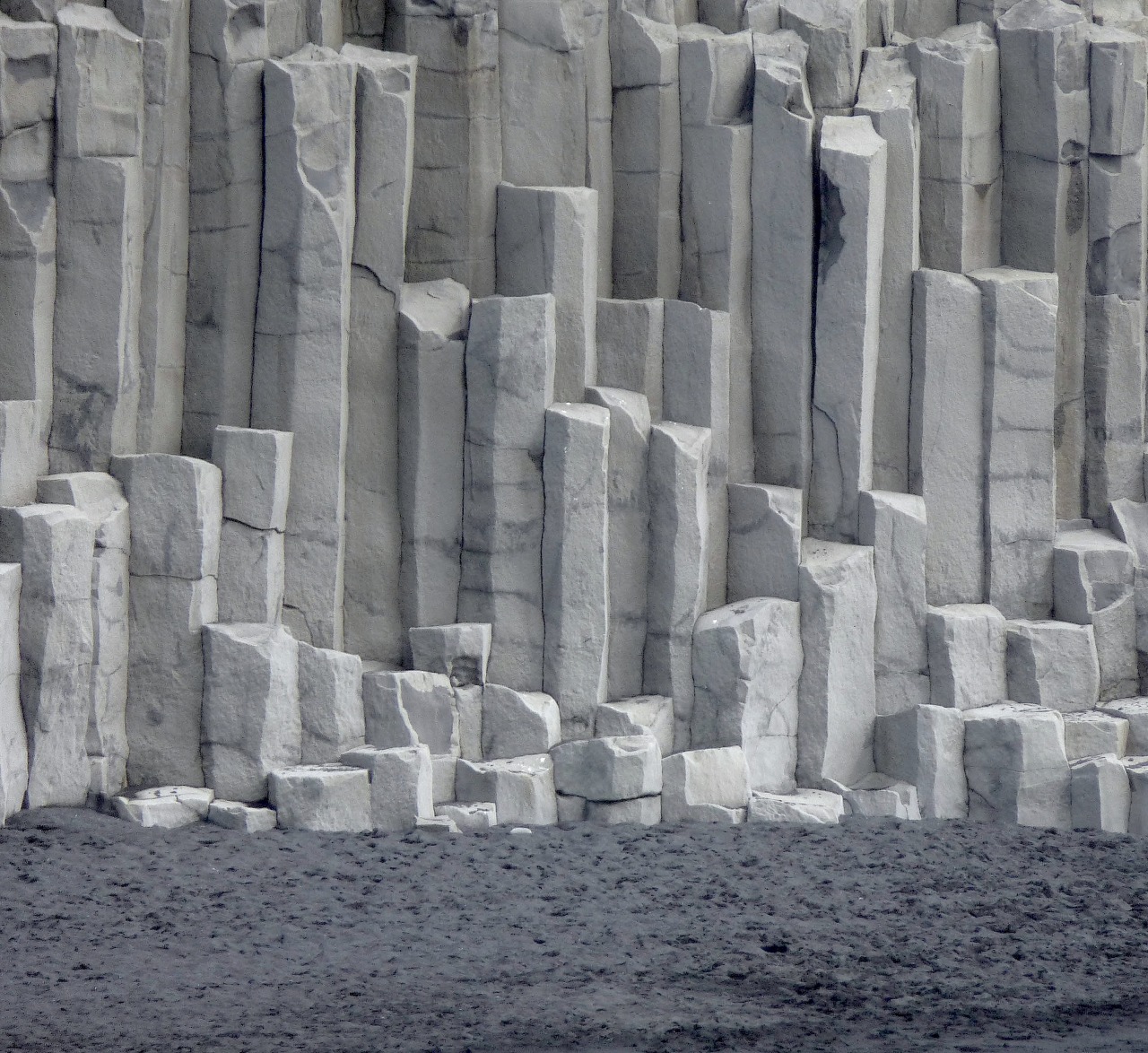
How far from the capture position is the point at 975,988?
8.12m

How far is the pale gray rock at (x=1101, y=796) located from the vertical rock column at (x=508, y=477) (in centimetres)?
318

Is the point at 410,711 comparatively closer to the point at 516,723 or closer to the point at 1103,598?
the point at 516,723

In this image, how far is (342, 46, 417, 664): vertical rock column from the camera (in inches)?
425

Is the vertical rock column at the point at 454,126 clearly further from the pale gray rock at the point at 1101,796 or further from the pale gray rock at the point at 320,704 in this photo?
the pale gray rock at the point at 1101,796

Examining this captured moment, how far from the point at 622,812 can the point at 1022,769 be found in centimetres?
240

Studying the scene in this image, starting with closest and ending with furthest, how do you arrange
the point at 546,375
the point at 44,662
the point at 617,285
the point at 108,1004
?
the point at 108,1004, the point at 44,662, the point at 546,375, the point at 617,285

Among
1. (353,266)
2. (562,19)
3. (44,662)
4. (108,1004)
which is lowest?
(108,1004)

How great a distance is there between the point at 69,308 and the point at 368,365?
1698 mm

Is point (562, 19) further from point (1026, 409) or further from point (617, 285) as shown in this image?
point (1026, 409)

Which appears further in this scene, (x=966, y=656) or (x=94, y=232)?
(x=966, y=656)

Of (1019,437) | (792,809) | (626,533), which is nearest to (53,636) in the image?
(626,533)

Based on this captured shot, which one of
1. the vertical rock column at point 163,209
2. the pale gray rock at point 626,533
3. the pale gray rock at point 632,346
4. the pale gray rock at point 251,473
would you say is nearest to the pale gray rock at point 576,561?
the pale gray rock at point 626,533

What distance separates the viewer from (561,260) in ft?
36.0

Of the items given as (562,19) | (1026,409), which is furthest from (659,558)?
(562,19)
